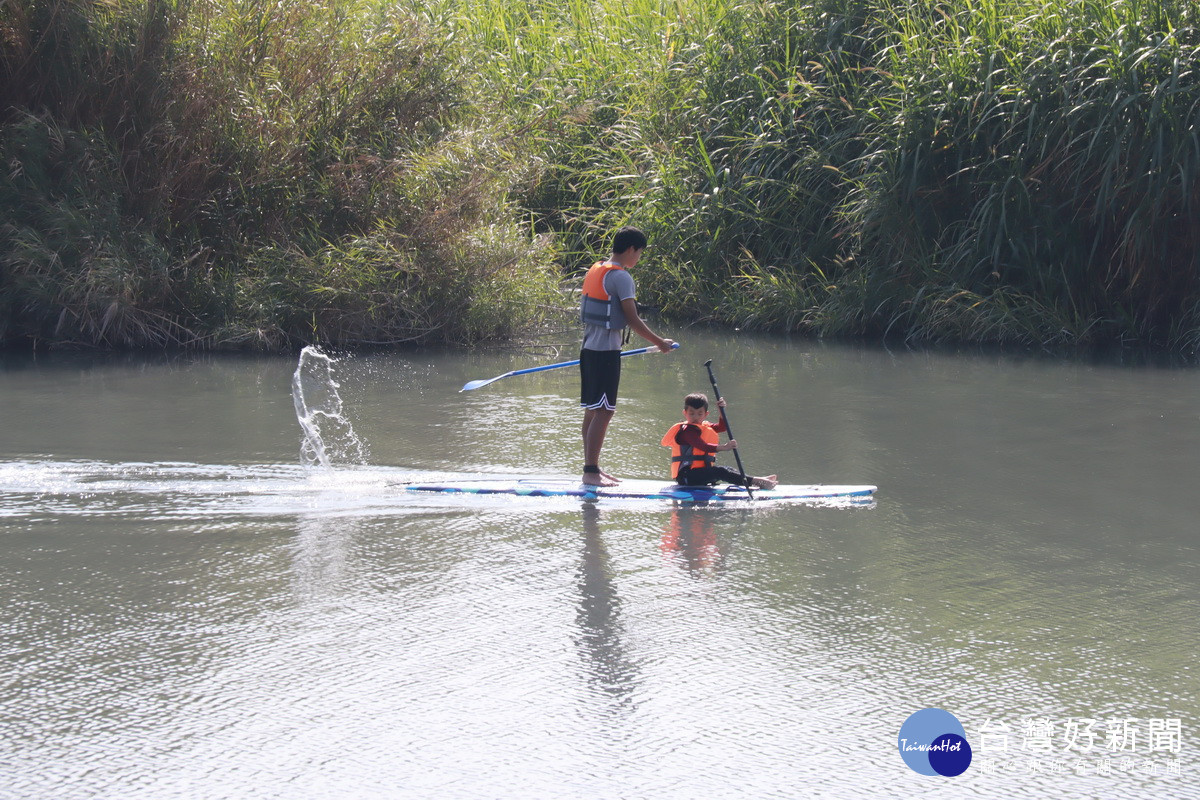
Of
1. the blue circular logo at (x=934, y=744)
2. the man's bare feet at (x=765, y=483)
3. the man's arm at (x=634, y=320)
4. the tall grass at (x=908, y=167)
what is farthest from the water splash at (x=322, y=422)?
the tall grass at (x=908, y=167)

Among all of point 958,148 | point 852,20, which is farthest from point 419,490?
point 852,20

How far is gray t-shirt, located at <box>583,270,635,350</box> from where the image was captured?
6914mm

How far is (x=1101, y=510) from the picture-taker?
6.37 metres

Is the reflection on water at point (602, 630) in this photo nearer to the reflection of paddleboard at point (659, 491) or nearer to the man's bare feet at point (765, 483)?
the reflection of paddleboard at point (659, 491)

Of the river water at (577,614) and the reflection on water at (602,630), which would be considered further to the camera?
the reflection on water at (602,630)

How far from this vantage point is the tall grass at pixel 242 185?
12.2m

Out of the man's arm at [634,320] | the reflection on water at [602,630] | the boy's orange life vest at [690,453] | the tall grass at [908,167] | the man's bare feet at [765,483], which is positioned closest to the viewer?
the reflection on water at [602,630]

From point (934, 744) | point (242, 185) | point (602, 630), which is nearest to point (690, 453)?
point (602, 630)

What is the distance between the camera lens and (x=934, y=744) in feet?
12.2

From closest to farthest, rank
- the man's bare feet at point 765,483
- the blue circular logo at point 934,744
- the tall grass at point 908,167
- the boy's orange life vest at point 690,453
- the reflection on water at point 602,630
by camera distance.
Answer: the blue circular logo at point 934,744, the reflection on water at point 602,630, the man's bare feet at point 765,483, the boy's orange life vest at point 690,453, the tall grass at point 908,167

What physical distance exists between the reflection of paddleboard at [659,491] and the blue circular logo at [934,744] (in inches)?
108

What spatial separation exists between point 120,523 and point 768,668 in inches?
133

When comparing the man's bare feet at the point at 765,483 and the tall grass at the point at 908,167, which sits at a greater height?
the tall grass at the point at 908,167

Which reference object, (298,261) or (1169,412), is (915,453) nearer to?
(1169,412)
